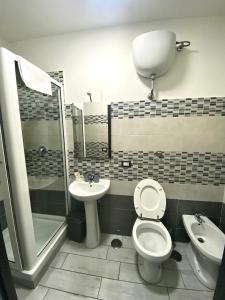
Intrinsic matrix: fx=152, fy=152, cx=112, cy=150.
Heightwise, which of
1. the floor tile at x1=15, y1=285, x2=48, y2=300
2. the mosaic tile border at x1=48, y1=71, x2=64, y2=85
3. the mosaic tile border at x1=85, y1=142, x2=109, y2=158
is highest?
the mosaic tile border at x1=48, y1=71, x2=64, y2=85

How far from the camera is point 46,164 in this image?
1944mm

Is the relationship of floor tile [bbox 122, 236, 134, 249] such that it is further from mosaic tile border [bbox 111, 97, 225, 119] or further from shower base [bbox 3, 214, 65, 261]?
mosaic tile border [bbox 111, 97, 225, 119]

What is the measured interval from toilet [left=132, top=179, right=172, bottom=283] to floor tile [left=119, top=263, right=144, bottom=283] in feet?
0.14

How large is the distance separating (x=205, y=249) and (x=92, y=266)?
110 centimetres

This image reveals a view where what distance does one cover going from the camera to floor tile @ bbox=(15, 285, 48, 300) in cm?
127

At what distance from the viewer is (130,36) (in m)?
1.63

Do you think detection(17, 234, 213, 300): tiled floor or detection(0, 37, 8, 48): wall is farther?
detection(0, 37, 8, 48): wall

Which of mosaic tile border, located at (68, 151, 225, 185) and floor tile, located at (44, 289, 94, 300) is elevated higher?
mosaic tile border, located at (68, 151, 225, 185)

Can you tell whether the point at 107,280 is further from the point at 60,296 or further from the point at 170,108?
the point at 170,108

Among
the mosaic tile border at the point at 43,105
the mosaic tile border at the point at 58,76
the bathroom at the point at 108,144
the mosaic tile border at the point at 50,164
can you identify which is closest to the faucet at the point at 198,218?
the bathroom at the point at 108,144

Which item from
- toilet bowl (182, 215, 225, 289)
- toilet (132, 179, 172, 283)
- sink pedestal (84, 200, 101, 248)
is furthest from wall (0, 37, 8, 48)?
toilet bowl (182, 215, 225, 289)

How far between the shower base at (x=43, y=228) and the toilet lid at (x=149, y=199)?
3.42 ft

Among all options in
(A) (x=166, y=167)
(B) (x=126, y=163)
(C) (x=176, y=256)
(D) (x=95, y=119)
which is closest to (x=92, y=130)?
(D) (x=95, y=119)

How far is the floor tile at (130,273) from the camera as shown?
1.43 m
